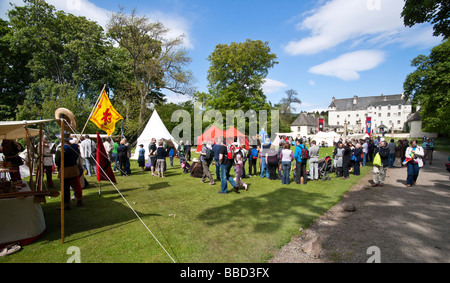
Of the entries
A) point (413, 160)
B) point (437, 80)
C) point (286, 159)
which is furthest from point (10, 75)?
point (437, 80)

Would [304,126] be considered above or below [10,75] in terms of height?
below

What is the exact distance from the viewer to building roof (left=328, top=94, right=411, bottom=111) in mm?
85306

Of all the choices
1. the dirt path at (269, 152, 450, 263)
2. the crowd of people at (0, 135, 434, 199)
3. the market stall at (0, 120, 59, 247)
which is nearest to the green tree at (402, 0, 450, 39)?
the crowd of people at (0, 135, 434, 199)

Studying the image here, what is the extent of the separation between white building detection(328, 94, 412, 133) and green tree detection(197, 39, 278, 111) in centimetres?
5944

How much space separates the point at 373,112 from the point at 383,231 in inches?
4009

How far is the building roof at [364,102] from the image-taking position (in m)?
85.3

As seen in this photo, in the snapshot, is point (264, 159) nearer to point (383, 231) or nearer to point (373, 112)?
point (383, 231)

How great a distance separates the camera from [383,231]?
4.67 metres

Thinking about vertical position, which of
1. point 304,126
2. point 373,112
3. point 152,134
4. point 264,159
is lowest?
point 264,159

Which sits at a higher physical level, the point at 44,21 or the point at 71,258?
the point at 44,21
